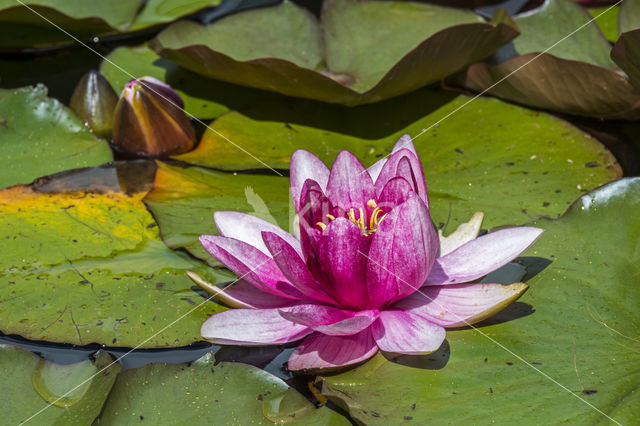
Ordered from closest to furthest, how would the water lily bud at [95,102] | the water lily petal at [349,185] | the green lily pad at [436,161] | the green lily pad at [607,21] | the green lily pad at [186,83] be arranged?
the water lily petal at [349,185] → the green lily pad at [436,161] → the water lily bud at [95,102] → the green lily pad at [186,83] → the green lily pad at [607,21]

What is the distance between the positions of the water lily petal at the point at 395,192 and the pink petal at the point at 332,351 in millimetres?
328

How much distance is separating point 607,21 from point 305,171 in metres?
1.95

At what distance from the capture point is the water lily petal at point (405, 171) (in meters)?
1.55

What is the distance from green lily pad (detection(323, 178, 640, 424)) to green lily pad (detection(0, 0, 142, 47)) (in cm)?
224

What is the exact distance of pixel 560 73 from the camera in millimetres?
2295

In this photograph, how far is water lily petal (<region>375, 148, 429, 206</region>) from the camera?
1.55m

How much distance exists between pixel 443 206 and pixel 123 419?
1165 mm

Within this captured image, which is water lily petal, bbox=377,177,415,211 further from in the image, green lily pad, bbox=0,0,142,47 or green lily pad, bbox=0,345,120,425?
green lily pad, bbox=0,0,142,47

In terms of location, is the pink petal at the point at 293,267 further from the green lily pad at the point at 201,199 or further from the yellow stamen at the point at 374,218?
the green lily pad at the point at 201,199

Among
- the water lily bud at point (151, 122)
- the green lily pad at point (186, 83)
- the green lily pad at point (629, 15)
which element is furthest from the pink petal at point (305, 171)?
the green lily pad at point (629, 15)

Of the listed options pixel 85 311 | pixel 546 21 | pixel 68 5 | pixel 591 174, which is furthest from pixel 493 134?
pixel 68 5

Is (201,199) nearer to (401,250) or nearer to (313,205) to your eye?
(313,205)

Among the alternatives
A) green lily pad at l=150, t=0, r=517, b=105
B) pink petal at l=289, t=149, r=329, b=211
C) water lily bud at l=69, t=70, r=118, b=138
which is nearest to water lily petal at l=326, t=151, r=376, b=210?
pink petal at l=289, t=149, r=329, b=211

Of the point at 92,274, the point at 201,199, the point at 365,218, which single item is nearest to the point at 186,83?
the point at 201,199
